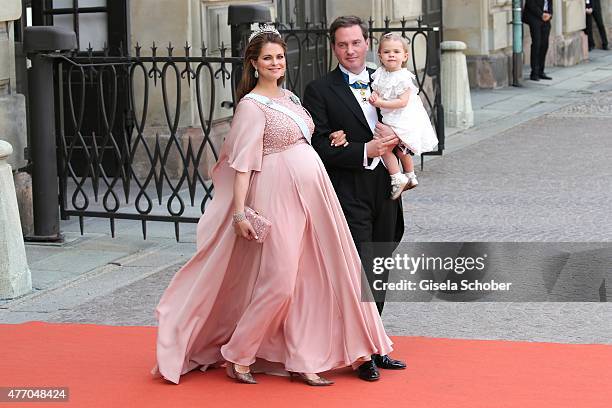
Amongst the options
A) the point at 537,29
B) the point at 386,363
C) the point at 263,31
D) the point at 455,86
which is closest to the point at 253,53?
the point at 263,31

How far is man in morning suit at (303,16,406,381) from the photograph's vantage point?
21.7 ft

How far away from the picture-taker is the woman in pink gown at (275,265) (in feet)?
21.0

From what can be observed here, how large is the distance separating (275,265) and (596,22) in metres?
23.4

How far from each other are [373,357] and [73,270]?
10.4 ft

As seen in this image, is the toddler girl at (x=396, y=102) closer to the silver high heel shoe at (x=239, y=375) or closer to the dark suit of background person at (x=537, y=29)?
the silver high heel shoe at (x=239, y=375)

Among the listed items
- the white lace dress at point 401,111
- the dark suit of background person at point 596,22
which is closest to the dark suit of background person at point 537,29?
the dark suit of background person at point 596,22

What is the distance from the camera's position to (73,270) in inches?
366

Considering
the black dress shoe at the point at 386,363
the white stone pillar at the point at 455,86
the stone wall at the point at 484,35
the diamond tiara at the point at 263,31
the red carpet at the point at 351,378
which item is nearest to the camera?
the red carpet at the point at 351,378

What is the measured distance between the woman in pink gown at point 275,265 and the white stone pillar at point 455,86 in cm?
977

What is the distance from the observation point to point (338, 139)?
6.63m

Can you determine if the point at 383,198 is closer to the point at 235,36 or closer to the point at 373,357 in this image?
the point at 373,357

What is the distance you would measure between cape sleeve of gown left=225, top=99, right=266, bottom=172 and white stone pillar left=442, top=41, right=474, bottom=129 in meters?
9.82

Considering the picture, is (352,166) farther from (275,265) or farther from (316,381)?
(316,381)

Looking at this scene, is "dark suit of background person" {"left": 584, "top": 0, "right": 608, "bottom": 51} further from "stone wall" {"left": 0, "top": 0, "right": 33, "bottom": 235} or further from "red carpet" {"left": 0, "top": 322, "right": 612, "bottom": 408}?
"red carpet" {"left": 0, "top": 322, "right": 612, "bottom": 408}
